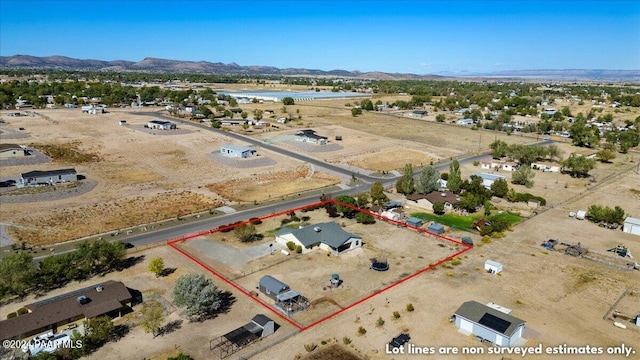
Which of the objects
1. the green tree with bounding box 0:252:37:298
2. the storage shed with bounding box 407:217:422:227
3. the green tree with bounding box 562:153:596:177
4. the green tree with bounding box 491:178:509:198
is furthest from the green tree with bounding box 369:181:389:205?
the green tree with bounding box 562:153:596:177

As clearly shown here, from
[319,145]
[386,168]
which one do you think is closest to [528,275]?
[386,168]

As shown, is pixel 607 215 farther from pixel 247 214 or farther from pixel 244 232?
pixel 247 214

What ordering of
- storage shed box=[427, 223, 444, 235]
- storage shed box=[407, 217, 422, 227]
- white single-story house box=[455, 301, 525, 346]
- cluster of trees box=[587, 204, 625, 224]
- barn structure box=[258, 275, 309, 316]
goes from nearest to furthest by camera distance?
white single-story house box=[455, 301, 525, 346], barn structure box=[258, 275, 309, 316], storage shed box=[427, 223, 444, 235], storage shed box=[407, 217, 422, 227], cluster of trees box=[587, 204, 625, 224]

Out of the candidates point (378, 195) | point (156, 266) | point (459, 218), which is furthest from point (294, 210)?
point (459, 218)

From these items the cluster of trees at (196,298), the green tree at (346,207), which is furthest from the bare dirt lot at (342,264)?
the cluster of trees at (196,298)

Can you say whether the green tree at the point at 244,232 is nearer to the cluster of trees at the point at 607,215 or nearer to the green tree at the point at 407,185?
the green tree at the point at 407,185

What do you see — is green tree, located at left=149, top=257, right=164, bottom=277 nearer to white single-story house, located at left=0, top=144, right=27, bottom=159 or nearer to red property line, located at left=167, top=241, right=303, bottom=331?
red property line, located at left=167, top=241, right=303, bottom=331
